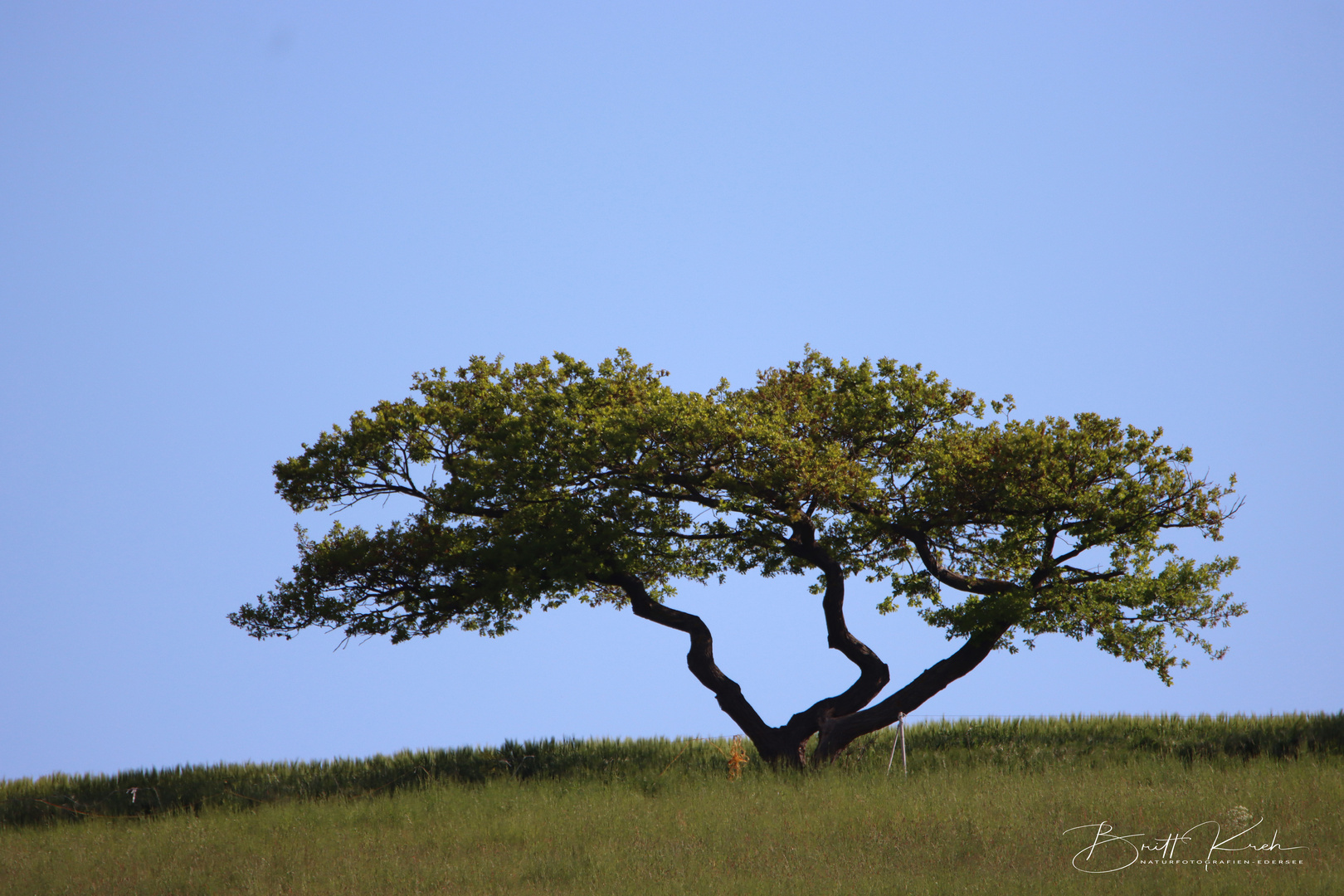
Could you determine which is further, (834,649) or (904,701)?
(834,649)

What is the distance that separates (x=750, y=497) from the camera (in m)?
19.6

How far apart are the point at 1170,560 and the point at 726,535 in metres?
8.65

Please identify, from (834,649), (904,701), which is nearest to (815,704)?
(834,649)

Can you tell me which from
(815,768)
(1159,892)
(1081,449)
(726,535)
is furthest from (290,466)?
(1159,892)

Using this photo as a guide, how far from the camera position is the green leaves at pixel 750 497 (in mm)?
19359

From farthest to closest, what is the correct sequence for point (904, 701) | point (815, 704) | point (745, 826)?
1. point (815, 704)
2. point (904, 701)
3. point (745, 826)

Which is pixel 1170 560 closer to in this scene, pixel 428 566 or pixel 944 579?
pixel 944 579

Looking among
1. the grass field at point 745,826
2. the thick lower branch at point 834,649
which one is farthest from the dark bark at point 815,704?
the grass field at point 745,826

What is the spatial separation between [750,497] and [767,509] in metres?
1.22

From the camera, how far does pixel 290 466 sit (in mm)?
21062

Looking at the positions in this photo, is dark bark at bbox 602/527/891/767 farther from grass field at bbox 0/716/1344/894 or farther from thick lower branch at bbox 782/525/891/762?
grass field at bbox 0/716/1344/894

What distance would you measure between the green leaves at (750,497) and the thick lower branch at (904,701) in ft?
2.26

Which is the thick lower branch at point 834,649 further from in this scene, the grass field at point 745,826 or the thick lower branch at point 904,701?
the grass field at point 745,826

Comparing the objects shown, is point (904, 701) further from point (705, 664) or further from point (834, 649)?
point (705, 664)
